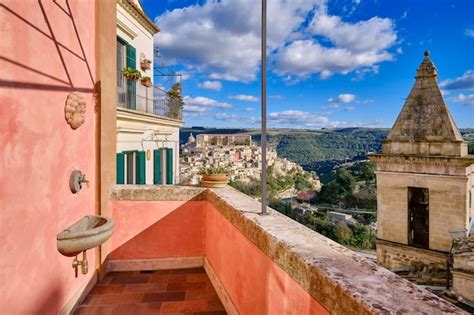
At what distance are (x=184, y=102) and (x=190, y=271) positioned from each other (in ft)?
23.8

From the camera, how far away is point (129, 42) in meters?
7.86

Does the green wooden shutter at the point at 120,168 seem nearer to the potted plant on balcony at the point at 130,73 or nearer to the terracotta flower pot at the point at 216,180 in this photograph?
the potted plant on balcony at the point at 130,73

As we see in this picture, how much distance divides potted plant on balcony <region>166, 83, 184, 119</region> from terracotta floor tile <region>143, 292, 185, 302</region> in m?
7.29

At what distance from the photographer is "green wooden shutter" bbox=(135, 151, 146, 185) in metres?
7.14

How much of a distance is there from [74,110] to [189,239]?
206 cm

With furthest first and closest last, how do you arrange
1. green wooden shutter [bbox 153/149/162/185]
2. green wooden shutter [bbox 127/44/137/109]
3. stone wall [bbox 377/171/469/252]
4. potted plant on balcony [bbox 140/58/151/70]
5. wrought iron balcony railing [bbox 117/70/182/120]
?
stone wall [bbox 377/171/469/252]
potted plant on balcony [bbox 140/58/151/70]
green wooden shutter [bbox 153/149/162/185]
green wooden shutter [bbox 127/44/137/109]
wrought iron balcony railing [bbox 117/70/182/120]

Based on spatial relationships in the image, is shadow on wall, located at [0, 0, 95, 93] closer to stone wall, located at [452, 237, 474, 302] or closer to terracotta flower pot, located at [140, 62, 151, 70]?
terracotta flower pot, located at [140, 62, 151, 70]

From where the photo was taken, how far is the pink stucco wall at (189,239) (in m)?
2.30

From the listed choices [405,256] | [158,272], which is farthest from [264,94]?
[405,256]

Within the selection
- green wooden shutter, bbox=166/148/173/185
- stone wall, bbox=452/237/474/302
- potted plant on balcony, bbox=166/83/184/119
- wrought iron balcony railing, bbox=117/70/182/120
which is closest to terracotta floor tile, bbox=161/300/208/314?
wrought iron balcony railing, bbox=117/70/182/120

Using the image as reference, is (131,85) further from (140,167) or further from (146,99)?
(140,167)

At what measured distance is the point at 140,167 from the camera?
7.26 meters

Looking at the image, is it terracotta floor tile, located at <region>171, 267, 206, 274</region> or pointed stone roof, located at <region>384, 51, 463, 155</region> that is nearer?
terracotta floor tile, located at <region>171, 267, 206, 274</region>

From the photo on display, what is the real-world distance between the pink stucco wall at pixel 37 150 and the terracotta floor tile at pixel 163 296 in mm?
671
